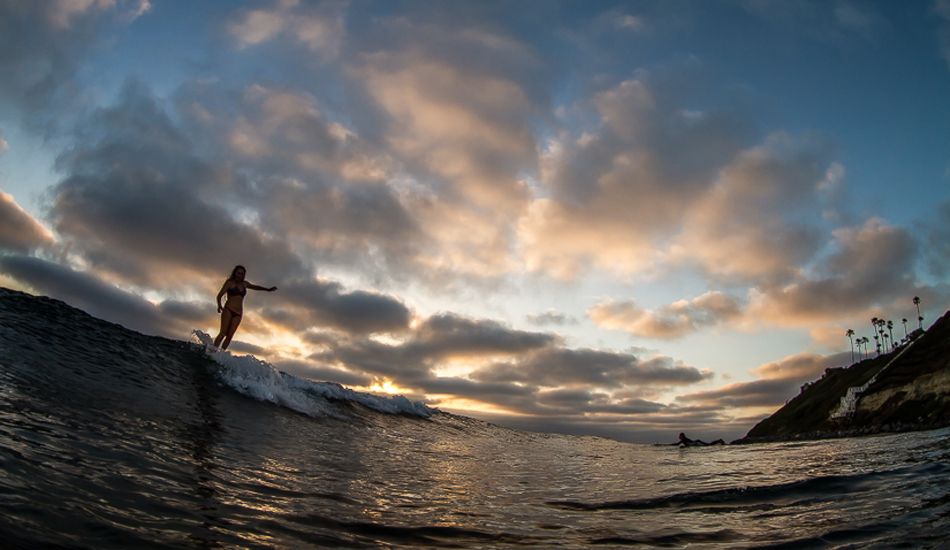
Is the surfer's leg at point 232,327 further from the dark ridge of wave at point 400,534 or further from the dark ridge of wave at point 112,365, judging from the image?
the dark ridge of wave at point 400,534

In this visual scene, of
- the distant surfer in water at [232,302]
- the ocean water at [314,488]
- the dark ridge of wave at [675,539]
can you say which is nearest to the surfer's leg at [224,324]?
the distant surfer in water at [232,302]

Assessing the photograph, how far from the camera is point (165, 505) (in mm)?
3426

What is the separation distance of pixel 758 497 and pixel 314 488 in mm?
5018

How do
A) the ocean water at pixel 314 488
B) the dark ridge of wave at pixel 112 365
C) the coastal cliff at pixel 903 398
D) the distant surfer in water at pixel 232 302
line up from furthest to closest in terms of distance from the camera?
the coastal cliff at pixel 903 398, the distant surfer in water at pixel 232 302, the dark ridge of wave at pixel 112 365, the ocean water at pixel 314 488

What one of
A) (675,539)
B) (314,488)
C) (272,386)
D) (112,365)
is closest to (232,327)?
(272,386)

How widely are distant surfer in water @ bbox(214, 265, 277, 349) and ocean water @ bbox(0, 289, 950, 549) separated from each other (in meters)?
2.82

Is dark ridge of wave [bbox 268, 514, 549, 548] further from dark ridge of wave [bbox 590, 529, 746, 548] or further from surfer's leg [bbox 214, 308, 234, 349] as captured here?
surfer's leg [bbox 214, 308, 234, 349]

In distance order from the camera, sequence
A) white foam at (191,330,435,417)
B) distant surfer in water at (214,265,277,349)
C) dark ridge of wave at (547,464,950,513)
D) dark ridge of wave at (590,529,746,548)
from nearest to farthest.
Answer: dark ridge of wave at (590,529,746,548) < dark ridge of wave at (547,464,950,513) < white foam at (191,330,435,417) < distant surfer in water at (214,265,277,349)

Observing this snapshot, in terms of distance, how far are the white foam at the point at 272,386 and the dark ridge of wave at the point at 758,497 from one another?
8.32 m

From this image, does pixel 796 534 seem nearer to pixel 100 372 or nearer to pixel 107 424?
pixel 107 424

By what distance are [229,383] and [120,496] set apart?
8497 mm

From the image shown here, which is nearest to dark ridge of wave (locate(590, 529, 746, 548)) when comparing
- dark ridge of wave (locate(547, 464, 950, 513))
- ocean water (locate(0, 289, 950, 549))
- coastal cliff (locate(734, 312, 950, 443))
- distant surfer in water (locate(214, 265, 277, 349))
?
ocean water (locate(0, 289, 950, 549))

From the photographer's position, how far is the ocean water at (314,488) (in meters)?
3.20

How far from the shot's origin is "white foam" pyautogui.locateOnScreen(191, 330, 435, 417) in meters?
11.2
